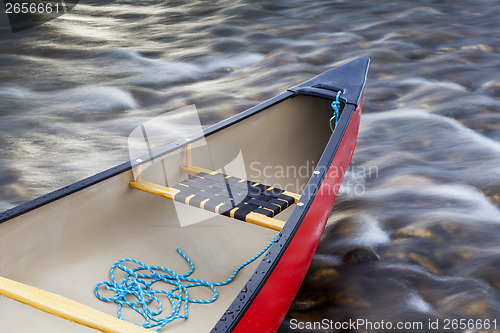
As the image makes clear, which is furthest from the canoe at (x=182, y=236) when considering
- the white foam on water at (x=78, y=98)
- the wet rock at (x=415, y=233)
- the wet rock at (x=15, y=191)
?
the white foam on water at (x=78, y=98)

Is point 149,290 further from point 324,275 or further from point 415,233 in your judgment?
point 415,233

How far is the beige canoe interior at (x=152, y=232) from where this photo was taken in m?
3.24

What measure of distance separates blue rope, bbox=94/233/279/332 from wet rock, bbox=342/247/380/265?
103 centimetres

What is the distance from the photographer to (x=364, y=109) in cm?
763

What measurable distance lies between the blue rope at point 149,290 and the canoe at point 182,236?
10 millimetres

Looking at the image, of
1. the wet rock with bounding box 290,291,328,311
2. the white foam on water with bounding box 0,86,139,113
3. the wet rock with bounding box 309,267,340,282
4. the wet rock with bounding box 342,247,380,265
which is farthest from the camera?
the white foam on water with bounding box 0,86,139,113

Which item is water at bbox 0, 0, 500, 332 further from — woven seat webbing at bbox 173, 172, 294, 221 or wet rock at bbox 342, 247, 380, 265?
woven seat webbing at bbox 173, 172, 294, 221

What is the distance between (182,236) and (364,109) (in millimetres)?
4237

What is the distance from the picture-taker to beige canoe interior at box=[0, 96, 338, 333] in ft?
10.6

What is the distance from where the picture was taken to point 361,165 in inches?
240

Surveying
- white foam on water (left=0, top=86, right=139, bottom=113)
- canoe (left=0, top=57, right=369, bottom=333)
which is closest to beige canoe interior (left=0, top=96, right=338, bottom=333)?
canoe (left=0, top=57, right=369, bottom=333)

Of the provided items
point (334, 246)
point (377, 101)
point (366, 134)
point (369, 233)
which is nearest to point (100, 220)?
point (334, 246)

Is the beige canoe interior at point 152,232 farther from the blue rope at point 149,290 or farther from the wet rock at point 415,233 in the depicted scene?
the wet rock at point 415,233

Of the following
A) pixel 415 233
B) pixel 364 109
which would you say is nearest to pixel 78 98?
pixel 364 109
